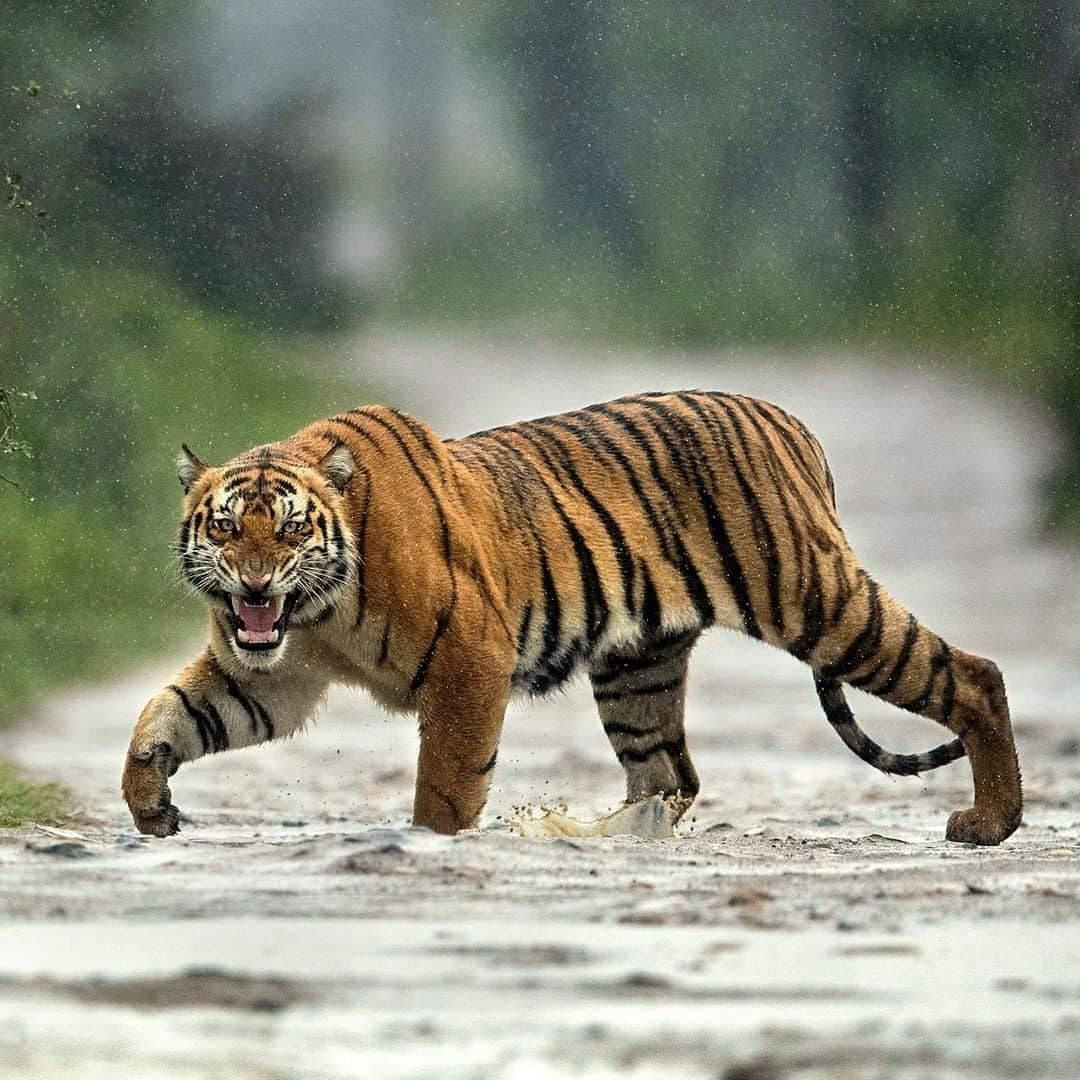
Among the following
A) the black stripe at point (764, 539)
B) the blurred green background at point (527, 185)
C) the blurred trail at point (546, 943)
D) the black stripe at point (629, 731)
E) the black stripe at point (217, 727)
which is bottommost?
the blurred trail at point (546, 943)

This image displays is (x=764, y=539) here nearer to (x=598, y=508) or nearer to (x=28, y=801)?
(x=598, y=508)

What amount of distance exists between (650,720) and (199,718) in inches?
57.3

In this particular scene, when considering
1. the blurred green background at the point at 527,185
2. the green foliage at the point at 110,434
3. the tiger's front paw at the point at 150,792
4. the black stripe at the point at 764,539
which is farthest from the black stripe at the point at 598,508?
the blurred green background at the point at 527,185

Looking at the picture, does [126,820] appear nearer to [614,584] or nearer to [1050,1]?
[614,584]

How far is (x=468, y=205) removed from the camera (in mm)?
18594

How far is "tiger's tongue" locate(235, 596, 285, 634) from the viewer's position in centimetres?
498

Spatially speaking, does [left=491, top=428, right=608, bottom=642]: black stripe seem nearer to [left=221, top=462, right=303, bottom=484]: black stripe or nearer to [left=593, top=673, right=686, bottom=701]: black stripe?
[left=593, top=673, right=686, bottom=701]: black stripe

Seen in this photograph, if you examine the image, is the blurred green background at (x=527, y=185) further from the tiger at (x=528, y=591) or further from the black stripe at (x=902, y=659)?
the black stripe at (x=902, y=659)

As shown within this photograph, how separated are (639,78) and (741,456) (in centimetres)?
1465

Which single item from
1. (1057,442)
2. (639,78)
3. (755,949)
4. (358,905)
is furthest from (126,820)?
(639,78)

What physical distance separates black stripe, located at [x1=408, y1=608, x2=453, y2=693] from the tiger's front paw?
662mm

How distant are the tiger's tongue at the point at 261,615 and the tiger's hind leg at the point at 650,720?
1.42 metres

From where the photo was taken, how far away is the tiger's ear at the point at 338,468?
16.9ft

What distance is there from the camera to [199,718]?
17.5ft
